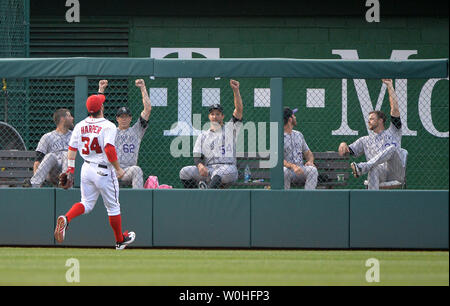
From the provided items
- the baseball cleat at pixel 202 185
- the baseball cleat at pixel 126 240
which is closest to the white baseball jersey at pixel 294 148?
the baseball cleat at pixel 202 185

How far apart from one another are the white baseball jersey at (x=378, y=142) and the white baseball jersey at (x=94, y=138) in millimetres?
3252

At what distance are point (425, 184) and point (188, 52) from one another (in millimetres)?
4615

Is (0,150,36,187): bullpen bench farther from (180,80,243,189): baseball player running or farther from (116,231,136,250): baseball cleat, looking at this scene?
(180,80,243,189): baseball player running

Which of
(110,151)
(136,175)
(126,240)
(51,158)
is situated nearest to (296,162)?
(136,175)

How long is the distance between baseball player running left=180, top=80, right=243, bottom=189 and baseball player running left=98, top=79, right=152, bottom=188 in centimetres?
60

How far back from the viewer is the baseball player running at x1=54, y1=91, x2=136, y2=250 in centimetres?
962

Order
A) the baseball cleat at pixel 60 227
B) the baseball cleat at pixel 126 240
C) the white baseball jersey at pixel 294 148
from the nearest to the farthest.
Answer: the baseball cleat at pixel 60 227 < the baseball cleat at pixel 126 240 < the white baseball jersey at pixel 294 148

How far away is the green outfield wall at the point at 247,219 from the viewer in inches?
406

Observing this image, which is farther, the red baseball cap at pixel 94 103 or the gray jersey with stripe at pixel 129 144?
the gray jersey with stripe at pixel 129 144

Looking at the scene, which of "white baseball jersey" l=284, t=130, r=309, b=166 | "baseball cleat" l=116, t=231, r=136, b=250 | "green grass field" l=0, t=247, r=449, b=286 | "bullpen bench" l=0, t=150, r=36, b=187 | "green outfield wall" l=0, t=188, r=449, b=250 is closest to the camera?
"green grass field" l=0, t=247, r=449, b=286

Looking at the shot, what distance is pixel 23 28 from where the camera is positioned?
14.0 m

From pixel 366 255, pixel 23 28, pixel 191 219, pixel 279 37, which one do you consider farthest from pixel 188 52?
Answer: pixel 366 255

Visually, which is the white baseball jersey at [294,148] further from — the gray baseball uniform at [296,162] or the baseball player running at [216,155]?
the baseball player running at [216,155]

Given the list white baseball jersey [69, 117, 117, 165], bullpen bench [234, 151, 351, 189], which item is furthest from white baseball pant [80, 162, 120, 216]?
bullpen bench [234, 151, 351, 189]
